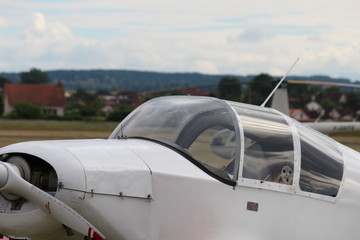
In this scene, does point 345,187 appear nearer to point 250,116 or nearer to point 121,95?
point 250,116

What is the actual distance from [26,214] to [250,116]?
2.20m

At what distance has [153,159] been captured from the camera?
554 cm

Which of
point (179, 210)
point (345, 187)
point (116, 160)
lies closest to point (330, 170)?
point (345, 187)

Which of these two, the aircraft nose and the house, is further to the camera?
the house

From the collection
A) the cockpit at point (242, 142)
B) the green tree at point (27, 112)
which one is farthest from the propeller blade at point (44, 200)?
the green tree at point (27, 112)

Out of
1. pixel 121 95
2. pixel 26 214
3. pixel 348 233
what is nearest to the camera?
pixel 26 214

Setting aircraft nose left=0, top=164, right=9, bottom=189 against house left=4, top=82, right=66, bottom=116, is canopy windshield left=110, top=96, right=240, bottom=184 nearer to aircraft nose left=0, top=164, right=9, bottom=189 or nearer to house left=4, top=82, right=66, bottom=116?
aircraft nose left=0, top=164, right=9, bottom=189

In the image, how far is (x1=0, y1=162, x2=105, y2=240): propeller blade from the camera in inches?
195

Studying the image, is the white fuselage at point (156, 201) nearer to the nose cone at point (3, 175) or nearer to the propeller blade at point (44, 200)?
the propeller blade at point (44, 200)

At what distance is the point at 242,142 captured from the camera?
5938 millimetres

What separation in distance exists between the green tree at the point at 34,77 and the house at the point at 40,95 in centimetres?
2131

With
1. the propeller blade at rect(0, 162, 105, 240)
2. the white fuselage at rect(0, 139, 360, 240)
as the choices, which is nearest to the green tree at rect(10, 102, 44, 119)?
the white fuselage at rect(0, 139, 360, 240)

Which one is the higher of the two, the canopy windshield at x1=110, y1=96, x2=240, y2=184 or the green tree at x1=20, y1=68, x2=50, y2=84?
the canopy windshield at x1=110, y1=96, x2=240, y2=184

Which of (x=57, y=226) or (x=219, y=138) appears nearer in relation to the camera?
(x=57, y=226)
